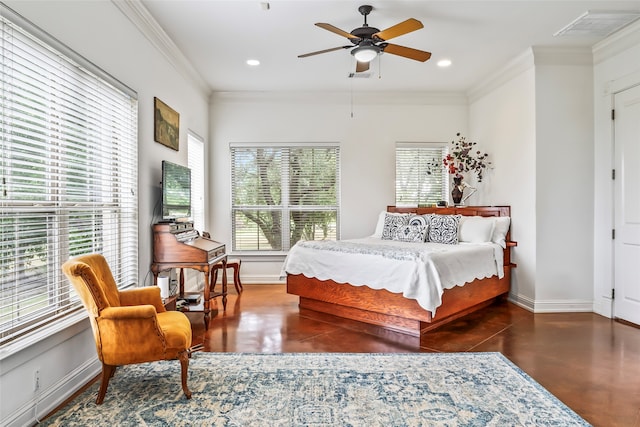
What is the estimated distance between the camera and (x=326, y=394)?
2281mm

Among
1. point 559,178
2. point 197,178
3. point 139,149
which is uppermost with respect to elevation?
point 139,149

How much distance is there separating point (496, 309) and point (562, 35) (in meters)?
3.02

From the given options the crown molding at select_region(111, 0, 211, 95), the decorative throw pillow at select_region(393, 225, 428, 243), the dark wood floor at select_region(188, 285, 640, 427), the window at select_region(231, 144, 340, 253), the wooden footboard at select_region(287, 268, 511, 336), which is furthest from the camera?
the window at select_region(231, 144, 340, 253)

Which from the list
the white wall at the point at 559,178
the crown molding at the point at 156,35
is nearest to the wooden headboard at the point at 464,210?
the white wall at the point at 559,178

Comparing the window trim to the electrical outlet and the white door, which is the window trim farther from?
the electrical outlet

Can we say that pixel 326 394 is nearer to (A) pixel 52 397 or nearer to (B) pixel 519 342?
(A) pixel 52 397

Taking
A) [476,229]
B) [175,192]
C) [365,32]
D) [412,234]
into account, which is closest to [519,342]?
[476,229]

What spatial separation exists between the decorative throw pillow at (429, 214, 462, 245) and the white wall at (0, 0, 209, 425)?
319 cm

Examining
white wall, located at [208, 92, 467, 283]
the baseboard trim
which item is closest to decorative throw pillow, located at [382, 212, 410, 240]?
white wall, located at [208, 92, 467, 283]

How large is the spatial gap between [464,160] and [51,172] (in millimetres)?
4895

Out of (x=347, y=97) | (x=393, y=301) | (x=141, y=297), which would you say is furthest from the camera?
(x=347, y=97)

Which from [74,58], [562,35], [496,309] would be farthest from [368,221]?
[74,58]

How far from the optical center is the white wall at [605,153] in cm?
379

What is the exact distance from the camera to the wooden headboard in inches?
185
